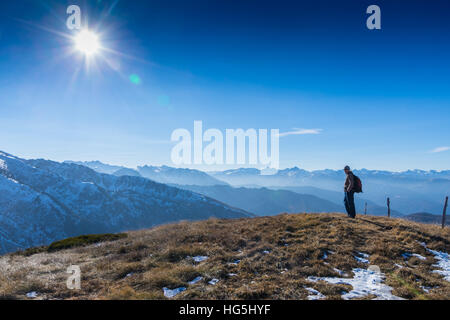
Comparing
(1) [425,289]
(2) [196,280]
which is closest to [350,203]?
(1) [425,289]

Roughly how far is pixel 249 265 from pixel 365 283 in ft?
14.4

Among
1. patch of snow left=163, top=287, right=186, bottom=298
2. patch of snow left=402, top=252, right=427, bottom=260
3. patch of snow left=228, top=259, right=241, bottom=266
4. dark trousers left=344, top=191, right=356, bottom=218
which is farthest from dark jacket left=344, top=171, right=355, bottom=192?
patch of snow left=163, top=287, right=186, bottom=298

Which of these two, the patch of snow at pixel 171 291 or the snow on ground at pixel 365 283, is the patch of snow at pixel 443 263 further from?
the patch of snow at pixel 171 291

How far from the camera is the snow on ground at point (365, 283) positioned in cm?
737

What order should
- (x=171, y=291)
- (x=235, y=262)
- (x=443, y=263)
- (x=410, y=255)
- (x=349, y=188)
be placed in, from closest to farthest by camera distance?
(x=171, y=291) < (x=443, y=263) < (x=235, y=262) < (x=410, y=255) < (x=349, y=188)

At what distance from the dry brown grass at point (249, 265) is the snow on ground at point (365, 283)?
0.88 feet

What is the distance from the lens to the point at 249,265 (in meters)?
10.2

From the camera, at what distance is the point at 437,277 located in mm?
8906

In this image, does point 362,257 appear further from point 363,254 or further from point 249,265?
point 249,265

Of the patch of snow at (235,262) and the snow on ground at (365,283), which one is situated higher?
the snow on ground at (365,283)

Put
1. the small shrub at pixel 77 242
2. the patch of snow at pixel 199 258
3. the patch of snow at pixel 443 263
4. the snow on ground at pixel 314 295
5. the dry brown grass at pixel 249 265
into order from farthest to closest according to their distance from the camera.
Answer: the small shrub at pixel 77 242, the patch of snow at pixel 199 258, the patch of snow at pixel 443 263, the dry brown grass at pixel 249 265, the snow on ground at pixel 314 295

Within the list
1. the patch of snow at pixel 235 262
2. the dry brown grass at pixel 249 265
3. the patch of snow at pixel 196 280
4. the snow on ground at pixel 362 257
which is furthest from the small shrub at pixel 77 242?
the snow on ground at pixel 362 257
